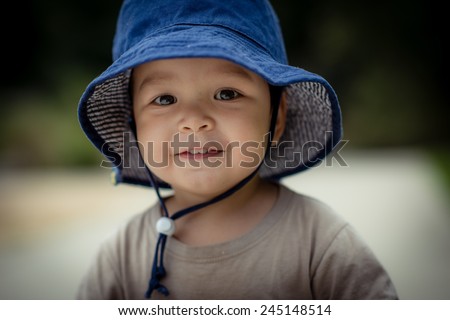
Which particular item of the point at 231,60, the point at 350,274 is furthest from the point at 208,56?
the point at 350,274

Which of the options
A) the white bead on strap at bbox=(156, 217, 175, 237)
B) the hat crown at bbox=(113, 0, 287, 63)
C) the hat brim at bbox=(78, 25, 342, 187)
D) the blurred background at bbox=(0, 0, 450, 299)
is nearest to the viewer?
the hat brim at bbox=(78, 25, 342, 187)

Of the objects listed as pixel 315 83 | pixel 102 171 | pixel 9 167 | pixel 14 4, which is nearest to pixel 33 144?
pixel 9 167

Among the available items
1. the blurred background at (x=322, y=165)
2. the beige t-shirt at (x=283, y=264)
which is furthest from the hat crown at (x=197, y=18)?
the blurred background at (x=322, y=165)

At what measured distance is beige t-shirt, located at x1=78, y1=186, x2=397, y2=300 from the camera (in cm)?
112

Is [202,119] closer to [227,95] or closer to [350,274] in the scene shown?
[227,95]

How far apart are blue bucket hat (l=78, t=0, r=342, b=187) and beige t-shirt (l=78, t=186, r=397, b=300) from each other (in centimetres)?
19

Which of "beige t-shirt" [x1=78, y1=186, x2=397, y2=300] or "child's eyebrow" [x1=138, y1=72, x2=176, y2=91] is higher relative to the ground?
"child's eyebrow" [x1=138, y1=72, x2=176, y2=91]

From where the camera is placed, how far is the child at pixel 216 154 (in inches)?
42.1

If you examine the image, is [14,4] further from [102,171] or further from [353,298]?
[353,298]

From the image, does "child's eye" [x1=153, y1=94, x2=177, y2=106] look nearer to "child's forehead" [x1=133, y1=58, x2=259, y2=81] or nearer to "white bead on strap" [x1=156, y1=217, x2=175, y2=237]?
"child's forehead" [x1=133, y1=58, x2=259, y2=81]

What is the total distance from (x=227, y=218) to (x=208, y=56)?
1.49 feet

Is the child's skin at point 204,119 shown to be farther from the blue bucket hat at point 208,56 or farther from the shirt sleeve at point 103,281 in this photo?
the shirt sleeve at point 103,281

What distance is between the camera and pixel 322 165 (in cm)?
502

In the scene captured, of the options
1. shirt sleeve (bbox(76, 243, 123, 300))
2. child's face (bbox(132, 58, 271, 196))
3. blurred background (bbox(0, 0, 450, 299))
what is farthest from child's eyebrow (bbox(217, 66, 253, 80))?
blurred background (bbox(0, 0, 450, 299))
